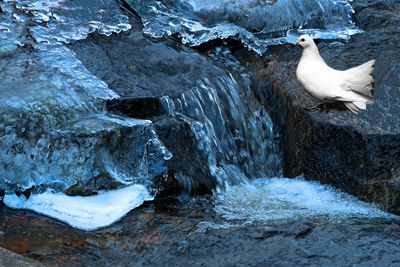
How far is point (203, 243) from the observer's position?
113 inches

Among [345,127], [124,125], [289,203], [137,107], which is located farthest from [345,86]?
[124,125]

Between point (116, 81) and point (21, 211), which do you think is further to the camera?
point (116, 81)

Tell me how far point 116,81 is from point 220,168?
45.1 inches

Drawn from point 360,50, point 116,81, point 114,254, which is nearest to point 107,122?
point 116,81

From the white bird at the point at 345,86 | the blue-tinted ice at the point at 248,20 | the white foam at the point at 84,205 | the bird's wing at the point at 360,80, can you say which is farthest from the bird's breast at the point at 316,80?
the white foam at the point at 84,205

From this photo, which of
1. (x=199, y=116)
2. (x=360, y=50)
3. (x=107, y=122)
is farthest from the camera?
(x=360, y=50)

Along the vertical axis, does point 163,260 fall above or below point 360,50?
below

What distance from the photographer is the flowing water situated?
12.4 ft

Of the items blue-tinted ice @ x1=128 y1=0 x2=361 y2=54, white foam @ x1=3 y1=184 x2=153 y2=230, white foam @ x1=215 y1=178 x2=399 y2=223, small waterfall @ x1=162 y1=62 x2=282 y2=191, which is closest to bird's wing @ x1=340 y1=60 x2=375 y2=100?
white foam @ x1=215 y1=178 x2=399 y2=223

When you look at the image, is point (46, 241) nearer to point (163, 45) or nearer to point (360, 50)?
point (163, 45)

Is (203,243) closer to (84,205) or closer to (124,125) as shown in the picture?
(84,205)

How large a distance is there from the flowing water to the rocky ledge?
130 millimetres

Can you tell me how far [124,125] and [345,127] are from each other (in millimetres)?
1730

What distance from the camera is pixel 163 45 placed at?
5.45 metres
